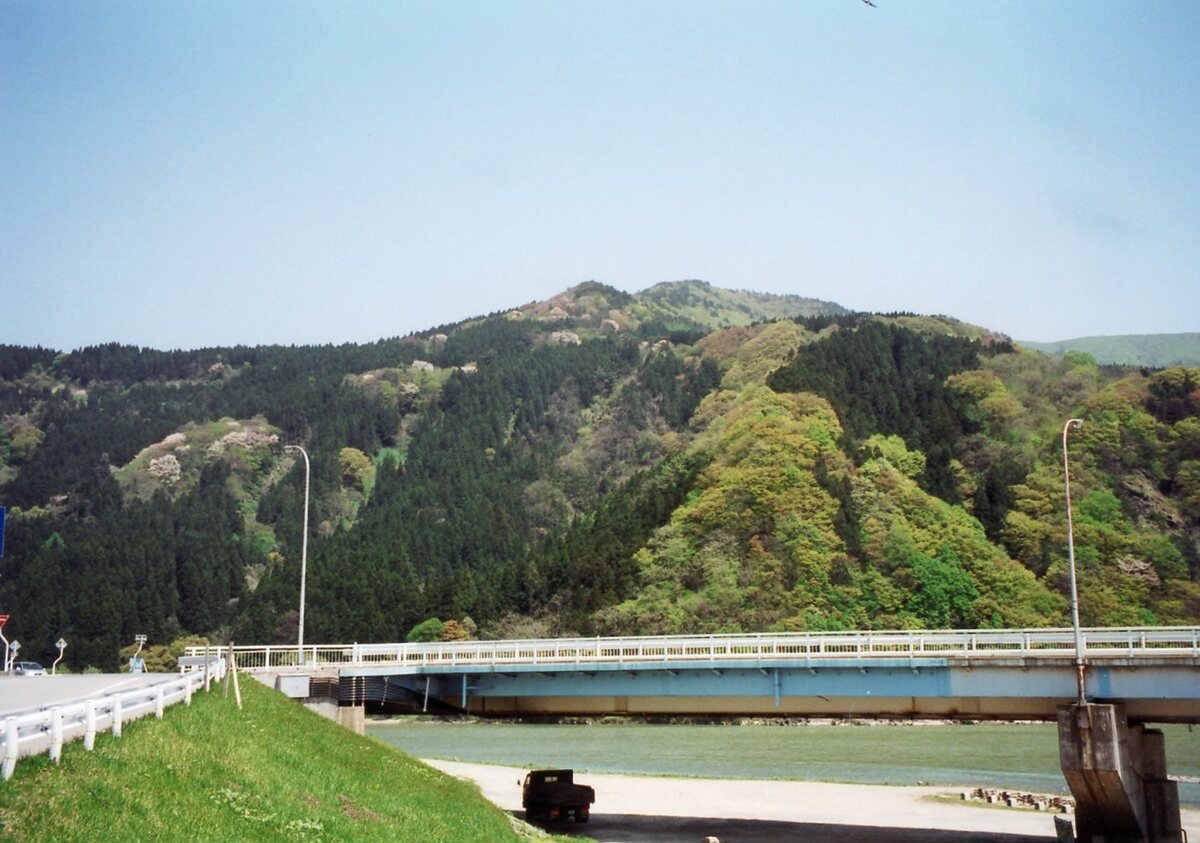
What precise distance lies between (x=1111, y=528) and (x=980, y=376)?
3537 centimetres

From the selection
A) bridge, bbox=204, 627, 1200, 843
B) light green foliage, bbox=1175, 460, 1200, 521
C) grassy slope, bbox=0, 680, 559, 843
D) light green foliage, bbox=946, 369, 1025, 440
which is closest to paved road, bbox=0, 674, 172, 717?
grassy slope, bbox=0, 680, 559, 843

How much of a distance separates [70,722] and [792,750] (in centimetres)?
8687

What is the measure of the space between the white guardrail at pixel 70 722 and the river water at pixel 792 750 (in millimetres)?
56678

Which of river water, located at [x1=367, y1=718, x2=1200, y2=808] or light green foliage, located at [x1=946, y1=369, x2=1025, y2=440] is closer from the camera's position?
river water, located at [x1=367, y1=718, x2=1200, y2=808]

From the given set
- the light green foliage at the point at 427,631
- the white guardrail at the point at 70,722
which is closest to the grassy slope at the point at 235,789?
the white guardrail at the point at 70,722

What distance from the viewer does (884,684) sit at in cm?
5047

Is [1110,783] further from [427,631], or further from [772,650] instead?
[427,631]

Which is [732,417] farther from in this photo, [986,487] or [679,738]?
[679,738]

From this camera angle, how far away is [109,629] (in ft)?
513

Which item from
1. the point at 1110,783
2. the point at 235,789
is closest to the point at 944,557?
the point at 1110,783

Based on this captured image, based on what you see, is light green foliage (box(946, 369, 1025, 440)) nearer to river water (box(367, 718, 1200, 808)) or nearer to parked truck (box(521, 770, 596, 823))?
river water (box(367, 718, 1200, 808))

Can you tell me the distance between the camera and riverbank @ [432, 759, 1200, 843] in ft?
178

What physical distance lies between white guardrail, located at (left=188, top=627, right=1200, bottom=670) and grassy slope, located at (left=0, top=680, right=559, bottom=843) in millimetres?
12636

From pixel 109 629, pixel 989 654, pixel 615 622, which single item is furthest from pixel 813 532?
pixel 109 629
